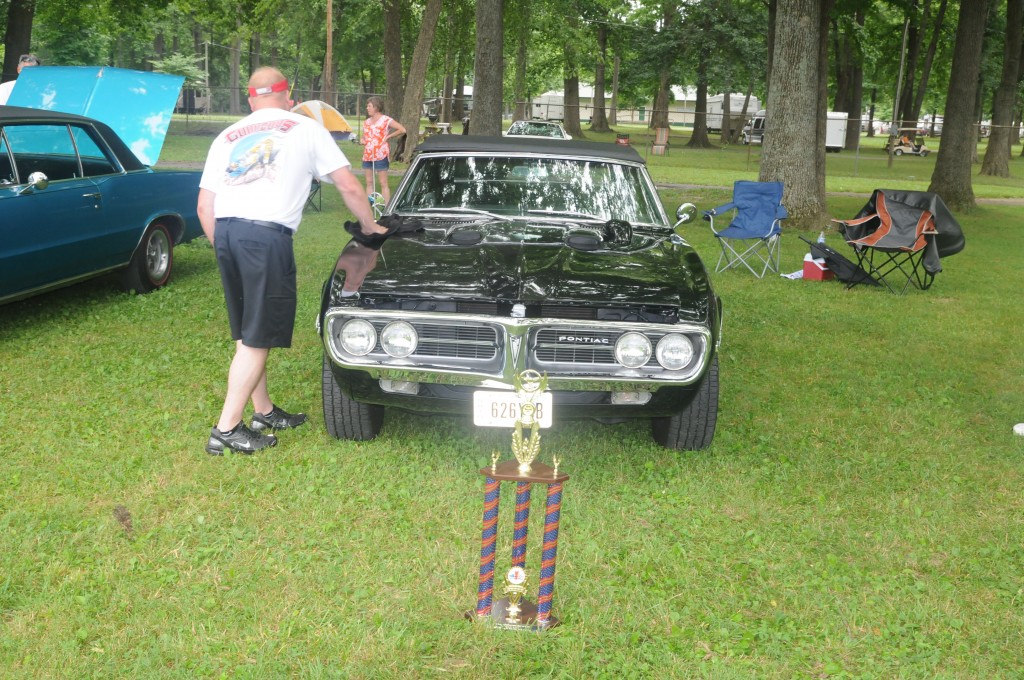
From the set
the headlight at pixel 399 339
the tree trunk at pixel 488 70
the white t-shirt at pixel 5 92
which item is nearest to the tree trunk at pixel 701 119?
the tree trunk at pixel 488 70

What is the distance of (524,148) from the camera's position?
20.9 ft

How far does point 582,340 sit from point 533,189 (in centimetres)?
182

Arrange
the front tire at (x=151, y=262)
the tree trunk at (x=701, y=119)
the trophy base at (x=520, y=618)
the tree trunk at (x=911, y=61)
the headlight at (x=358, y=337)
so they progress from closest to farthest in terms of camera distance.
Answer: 1. the trophy base at (x=520, y=618)
2. the headlight at (x=358, y=337)
3. the front tire at (x=151, y=262)
4. the tree trunk at (x=911, y=61)
5. the tree trunk at (x=701, y=119)

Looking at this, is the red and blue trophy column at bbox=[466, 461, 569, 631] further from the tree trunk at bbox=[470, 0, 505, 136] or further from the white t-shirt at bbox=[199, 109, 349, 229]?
the tree trunk at bbox=[470, 0, 505, 136]

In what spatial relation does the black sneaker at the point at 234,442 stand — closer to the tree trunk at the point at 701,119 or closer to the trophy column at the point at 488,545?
the trophy column at the point at 488,545

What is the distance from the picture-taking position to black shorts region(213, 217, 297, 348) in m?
4.82

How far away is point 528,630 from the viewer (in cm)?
352

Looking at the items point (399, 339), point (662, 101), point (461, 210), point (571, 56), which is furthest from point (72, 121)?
point (662, 101)

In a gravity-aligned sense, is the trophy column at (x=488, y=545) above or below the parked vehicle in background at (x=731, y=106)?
above

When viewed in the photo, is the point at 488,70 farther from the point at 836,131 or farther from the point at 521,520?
the point at 836,131

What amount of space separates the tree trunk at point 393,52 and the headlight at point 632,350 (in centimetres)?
2337

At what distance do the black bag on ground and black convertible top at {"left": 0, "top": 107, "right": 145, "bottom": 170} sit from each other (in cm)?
672

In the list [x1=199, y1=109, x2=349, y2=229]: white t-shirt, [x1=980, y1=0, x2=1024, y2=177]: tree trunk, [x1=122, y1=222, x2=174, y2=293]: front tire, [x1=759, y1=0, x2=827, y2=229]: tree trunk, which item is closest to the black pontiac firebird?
[x1=199, y1=109, x2=349, y2=229]: white t-shirt

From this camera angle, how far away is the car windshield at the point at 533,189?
6.12 metres
